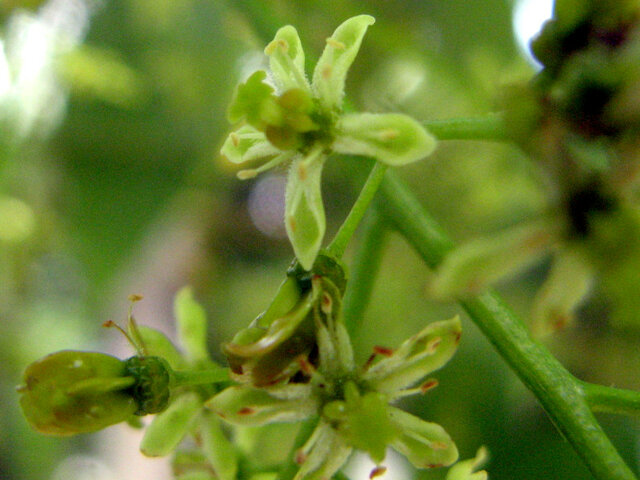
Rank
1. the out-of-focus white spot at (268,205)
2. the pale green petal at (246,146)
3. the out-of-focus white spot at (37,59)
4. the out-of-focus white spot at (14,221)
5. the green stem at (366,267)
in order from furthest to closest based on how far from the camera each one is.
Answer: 1. the out-of-focus white spot at (268,205)
2. the out-of-focus white spot at (14,221)
3. the out-of-focus white spot at (37,59)
4. the green stem at (366,267)
5. the pale green petal at (246,146)

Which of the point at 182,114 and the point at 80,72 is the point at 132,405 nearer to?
the point at 80,72

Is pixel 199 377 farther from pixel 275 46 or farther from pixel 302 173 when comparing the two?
pixel 275 46

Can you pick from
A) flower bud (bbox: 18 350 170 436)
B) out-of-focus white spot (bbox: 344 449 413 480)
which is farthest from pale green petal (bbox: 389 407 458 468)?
out-of-focus white spot (bbox: 344 449 413 480)

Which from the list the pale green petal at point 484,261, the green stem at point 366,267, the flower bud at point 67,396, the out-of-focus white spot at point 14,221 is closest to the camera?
the pale green petal at point 484,261

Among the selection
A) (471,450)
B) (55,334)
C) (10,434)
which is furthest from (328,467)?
(10,434)

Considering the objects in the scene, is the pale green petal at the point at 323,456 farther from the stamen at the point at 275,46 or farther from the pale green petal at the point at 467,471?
the stamen at the point at 275,46

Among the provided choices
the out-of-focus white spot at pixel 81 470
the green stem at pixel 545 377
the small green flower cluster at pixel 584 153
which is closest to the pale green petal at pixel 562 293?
the small green flower cluster at pixel 584 153
